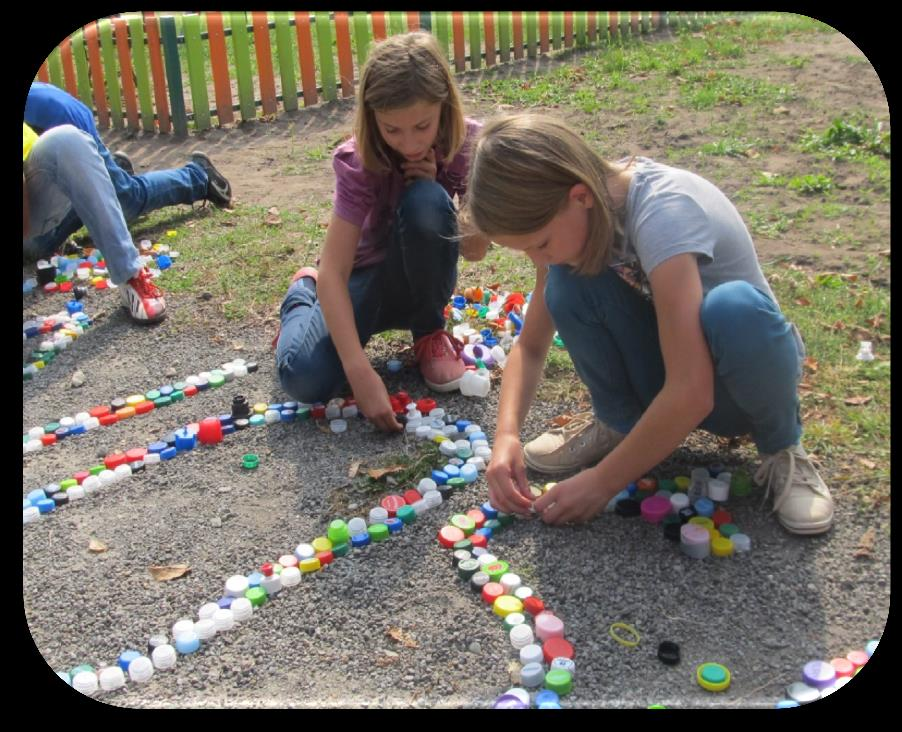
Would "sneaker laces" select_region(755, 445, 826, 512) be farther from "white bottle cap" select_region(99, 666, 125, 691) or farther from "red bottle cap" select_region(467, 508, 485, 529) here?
"white bottle cap" select_region(99, 666, 125, 691)

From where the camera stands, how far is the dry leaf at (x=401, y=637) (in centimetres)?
264

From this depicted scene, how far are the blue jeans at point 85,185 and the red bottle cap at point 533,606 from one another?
3060 millimetres

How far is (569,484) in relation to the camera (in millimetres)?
2924

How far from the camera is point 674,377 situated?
2.67 m

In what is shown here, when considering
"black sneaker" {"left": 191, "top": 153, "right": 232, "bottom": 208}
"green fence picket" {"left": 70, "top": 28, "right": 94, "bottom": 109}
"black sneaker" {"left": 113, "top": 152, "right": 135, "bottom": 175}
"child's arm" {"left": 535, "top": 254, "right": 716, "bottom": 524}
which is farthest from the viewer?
"green fence picket" {"left": 70, "top": 28, "right": 94, "bottom": 109}

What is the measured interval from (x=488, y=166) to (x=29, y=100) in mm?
3660

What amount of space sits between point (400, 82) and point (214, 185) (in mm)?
3192

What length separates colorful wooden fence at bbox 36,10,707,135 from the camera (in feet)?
23.4

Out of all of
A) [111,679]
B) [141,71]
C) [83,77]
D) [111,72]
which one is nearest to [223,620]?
[111,679]

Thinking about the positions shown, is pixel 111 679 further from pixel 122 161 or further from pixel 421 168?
pixel 122 161

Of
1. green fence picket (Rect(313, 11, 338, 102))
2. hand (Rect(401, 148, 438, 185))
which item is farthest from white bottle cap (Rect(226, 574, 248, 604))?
green fence picket (Rect(313, 11, 338, 102))

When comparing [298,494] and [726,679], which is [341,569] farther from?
[726,679]

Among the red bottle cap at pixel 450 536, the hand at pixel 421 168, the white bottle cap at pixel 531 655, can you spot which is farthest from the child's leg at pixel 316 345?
the white bottle cap at pixel 531 655

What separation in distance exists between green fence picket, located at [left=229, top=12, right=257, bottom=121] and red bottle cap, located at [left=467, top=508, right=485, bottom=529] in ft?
17.0
